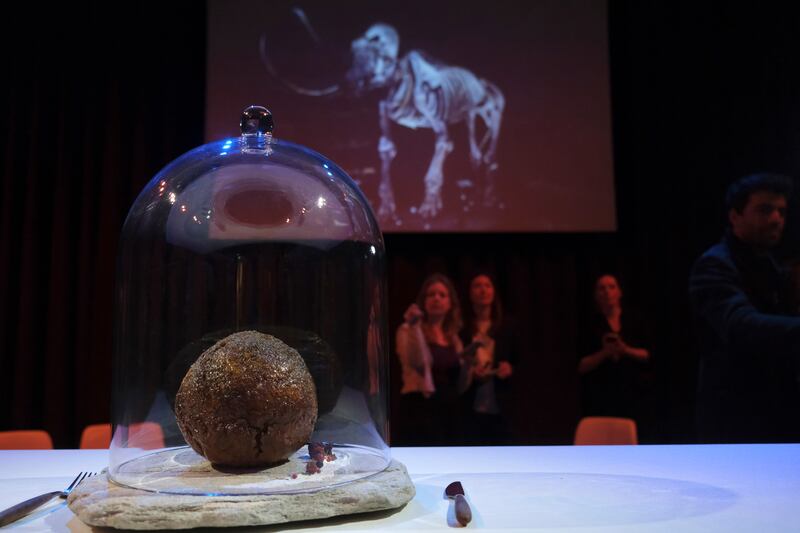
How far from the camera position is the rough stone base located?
0.78m

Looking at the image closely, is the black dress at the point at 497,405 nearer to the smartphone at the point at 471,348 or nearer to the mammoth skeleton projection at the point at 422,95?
the smartphone at the point at 471,348

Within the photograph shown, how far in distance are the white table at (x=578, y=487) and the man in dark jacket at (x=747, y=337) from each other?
1496mm

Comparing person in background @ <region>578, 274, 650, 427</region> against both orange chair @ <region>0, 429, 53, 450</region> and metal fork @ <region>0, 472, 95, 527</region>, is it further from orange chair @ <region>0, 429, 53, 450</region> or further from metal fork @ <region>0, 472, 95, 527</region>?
metal fork @ <region>0, 472, 95, 527</region>

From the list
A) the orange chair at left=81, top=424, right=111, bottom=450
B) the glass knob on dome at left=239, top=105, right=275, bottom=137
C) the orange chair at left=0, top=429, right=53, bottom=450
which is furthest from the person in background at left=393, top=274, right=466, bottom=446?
the glass knob on dome at left=239, top=105, right=275, bottom=137

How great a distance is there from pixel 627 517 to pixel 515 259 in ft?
9.89

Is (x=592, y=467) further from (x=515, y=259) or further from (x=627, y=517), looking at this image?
(x=515, y=259)

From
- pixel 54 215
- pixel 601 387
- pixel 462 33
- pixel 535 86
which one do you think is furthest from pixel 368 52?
pixel 601 387

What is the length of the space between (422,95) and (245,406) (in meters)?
3.01

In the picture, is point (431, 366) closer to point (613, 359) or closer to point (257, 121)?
point (613, 359)

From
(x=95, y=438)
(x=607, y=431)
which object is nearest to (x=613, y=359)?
(x=607, y=431)

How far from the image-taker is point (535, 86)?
375 centimetres

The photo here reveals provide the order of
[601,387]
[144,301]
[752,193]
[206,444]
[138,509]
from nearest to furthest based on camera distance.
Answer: [138,509] < [206,444] < [144,301] < [752,193] < [601,387]


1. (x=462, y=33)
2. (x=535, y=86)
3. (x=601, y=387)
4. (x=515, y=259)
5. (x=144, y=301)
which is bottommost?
(x=601, y=387)

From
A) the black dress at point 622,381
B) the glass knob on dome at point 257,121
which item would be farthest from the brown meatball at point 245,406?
the black dress at point 622,381
